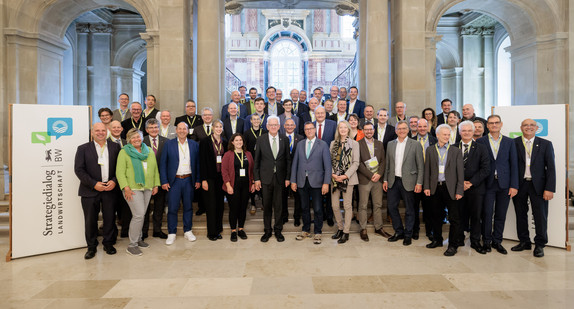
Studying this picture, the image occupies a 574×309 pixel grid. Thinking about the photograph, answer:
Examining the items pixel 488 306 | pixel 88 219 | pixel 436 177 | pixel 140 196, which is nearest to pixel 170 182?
pixel 140 196

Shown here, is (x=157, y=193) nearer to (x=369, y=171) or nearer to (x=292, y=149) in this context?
(x=292, y=149)

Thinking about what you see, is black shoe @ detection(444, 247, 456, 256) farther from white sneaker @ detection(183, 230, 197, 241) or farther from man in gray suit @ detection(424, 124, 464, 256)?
white sneaker @ detection(183, 230, 197, 241)

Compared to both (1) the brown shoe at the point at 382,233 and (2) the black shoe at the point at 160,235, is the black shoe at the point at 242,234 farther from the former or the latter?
(1) the brown shoe at the point at 382,233

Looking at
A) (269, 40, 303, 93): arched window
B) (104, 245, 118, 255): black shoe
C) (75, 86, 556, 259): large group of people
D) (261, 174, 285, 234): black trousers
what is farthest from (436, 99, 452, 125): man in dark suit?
(269, 40, 303, 93): arched window

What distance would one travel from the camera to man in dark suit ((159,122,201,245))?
17.6 ft

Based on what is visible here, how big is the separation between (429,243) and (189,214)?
3.73 metres

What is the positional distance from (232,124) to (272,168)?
4.64ft

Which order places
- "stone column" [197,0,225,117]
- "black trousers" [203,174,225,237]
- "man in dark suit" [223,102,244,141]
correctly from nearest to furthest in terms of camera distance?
"black trousers" [203,174,225,237], "man in dark suit" [223,102,244,141], "stone column" [197,0,225,117]

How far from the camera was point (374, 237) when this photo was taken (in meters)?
5.68

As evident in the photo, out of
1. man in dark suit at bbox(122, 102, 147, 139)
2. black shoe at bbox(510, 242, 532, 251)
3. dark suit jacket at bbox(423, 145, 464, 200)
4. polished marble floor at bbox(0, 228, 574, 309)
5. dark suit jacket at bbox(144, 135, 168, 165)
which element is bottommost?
polished marble floor at bbox(0, 228, 574, 309)

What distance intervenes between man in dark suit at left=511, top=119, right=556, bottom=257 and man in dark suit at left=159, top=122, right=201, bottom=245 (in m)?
4.79

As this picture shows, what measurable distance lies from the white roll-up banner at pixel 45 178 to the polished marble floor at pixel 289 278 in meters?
0.25

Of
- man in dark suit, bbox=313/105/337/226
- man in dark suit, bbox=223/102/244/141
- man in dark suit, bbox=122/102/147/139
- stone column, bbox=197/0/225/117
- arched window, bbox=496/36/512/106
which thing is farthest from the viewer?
arched window, bbox=496/36/512/106

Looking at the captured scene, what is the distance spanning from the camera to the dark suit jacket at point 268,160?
17.9ft
